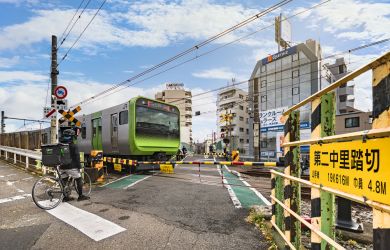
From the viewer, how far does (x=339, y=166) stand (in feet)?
7.52

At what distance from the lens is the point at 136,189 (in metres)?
8.89

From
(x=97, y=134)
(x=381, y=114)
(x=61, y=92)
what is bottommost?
(x=97, y=134)

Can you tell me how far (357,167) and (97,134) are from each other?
49.6 feet

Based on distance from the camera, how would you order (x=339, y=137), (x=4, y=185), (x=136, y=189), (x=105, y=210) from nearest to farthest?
1. (x=339, y=137)
2. (x=105, y=210)
3. (x=136, y=189)
4. (x=4, y=185)

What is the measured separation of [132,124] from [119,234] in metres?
8.14

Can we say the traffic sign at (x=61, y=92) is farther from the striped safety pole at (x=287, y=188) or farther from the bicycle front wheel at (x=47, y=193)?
the striped safety pole at (x=287, y=188)

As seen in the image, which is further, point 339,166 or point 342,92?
point 342,92

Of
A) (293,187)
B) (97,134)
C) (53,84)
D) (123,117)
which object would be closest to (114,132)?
(123,117)

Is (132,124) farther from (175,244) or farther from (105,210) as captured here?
(175,244)

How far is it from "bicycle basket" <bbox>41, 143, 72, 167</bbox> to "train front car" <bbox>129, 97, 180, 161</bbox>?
5.45 meters

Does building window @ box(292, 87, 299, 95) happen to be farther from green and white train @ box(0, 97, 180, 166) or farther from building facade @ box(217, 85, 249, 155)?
green and white train @ box(0, 97, 180, 166)

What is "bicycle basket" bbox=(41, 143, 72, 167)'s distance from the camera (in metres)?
6.86

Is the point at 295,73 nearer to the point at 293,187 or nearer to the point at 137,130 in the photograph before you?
the point at 137,130

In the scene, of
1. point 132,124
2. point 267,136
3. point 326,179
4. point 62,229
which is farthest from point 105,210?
point 267,136
